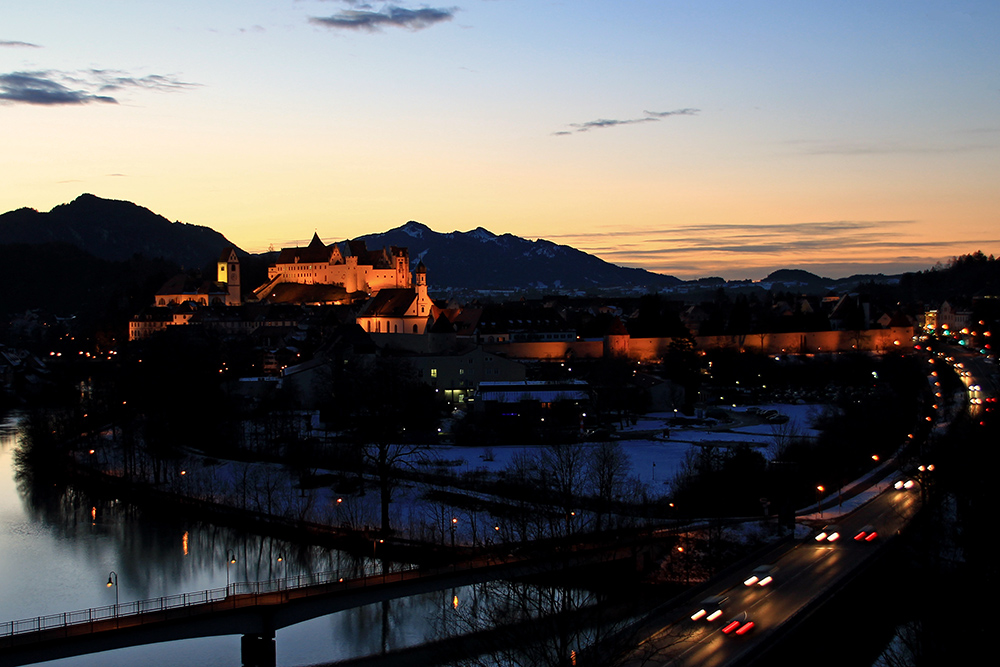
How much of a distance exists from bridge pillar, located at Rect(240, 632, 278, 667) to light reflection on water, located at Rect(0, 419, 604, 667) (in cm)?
72

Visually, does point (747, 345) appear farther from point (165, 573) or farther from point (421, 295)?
point (165, 573)

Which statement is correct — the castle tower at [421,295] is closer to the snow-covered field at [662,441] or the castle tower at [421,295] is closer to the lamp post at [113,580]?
the snow-covered field at [662,441]

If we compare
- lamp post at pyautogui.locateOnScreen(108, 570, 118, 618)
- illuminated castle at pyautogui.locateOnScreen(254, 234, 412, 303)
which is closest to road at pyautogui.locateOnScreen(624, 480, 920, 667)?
lamp post at pyautogui.locateOnScreen(108, 570, 118, 618)

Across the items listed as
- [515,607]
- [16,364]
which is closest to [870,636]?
[515,607]

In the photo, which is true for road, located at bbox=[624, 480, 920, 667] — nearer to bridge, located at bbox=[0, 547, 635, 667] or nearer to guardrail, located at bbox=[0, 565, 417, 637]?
bridge, located at bbox=[0, 547, 635, 667]

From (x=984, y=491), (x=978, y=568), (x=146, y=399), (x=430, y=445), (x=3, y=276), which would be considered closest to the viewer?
(x=978, y=568)

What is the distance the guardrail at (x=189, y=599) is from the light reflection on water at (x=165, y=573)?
499mm

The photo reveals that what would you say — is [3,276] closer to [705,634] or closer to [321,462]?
[321,462]

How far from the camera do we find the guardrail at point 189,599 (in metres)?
13.4

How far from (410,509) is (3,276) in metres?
78.7

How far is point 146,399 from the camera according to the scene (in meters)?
29.3

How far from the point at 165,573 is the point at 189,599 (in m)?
2.08

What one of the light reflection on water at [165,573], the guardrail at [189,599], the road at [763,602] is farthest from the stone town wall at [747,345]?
the road at [763,602]

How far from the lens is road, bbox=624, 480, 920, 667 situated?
1048 cm
